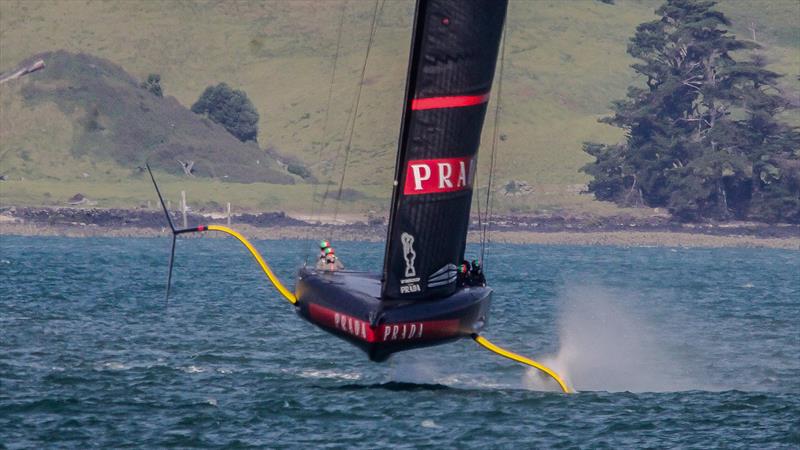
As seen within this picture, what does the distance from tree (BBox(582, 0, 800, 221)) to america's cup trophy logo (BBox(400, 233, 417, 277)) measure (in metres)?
126

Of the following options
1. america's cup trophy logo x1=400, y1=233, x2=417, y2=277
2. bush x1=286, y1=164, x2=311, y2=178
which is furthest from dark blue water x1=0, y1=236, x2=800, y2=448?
bush x1=286, y1=164, x2=311, y2=178

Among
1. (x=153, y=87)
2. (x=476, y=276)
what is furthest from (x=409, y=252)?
(x=153, y=87)

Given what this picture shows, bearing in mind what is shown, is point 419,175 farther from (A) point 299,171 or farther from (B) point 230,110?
(B) point 230,110

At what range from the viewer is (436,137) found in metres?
34.6

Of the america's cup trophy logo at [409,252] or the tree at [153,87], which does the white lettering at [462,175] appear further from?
the tree at [153,87]

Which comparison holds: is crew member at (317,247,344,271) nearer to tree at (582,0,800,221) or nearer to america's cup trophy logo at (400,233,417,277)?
america's cup trophy logo at (400,233,417,277)

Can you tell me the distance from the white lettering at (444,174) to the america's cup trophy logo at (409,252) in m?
1.29

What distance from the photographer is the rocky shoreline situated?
486ft

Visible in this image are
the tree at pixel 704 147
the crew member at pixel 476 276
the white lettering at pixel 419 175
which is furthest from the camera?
the tree at pixel 704 147

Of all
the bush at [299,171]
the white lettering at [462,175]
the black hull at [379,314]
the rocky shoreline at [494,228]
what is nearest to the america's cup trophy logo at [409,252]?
the black hull at [379,314]

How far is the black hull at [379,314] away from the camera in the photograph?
33938mm

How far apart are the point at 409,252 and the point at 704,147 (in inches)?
5213

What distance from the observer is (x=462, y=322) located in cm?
3559

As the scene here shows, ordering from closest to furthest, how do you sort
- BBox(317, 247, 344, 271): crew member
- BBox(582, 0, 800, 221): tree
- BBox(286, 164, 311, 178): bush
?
BBox(317, 247, 344, 271): crew member
BBox(582, 0, 800, 221): tree
BBox(286, 164, 311, 178): bush
